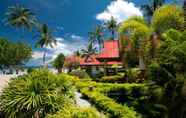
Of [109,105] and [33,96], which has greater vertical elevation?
[33,96]

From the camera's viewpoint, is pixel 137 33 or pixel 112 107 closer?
pixel 112 107

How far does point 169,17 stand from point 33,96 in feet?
48.7

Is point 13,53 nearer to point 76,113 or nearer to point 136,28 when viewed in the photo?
point 136,28

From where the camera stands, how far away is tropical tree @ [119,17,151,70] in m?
31.0

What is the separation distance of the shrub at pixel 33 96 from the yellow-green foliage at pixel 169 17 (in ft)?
44.4

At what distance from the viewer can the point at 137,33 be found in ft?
103

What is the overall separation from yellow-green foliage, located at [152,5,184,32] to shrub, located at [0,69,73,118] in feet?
44.4

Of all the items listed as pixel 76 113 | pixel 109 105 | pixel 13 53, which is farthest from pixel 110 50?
pixel 13 53

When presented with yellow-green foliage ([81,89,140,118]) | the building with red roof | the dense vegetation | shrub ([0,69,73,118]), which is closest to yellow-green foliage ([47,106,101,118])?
the dense vegetation

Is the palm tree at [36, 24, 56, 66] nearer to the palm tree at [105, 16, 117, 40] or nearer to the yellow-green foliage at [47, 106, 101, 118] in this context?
the palm tree at [105, 16, 117, 40]

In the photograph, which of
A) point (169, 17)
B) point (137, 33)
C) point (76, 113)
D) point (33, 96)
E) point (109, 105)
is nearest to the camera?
point (76, 113)

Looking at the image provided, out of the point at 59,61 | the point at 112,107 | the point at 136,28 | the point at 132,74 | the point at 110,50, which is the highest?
the point at 136,28

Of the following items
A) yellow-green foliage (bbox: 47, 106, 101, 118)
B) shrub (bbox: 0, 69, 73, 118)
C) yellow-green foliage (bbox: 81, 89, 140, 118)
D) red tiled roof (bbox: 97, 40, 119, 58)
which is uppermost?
red tiled roof (bbox: 97, 40, 119, 58)

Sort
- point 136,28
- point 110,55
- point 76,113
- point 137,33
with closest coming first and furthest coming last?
point 76,113
point 137,33
point 136,28
point 110,55
